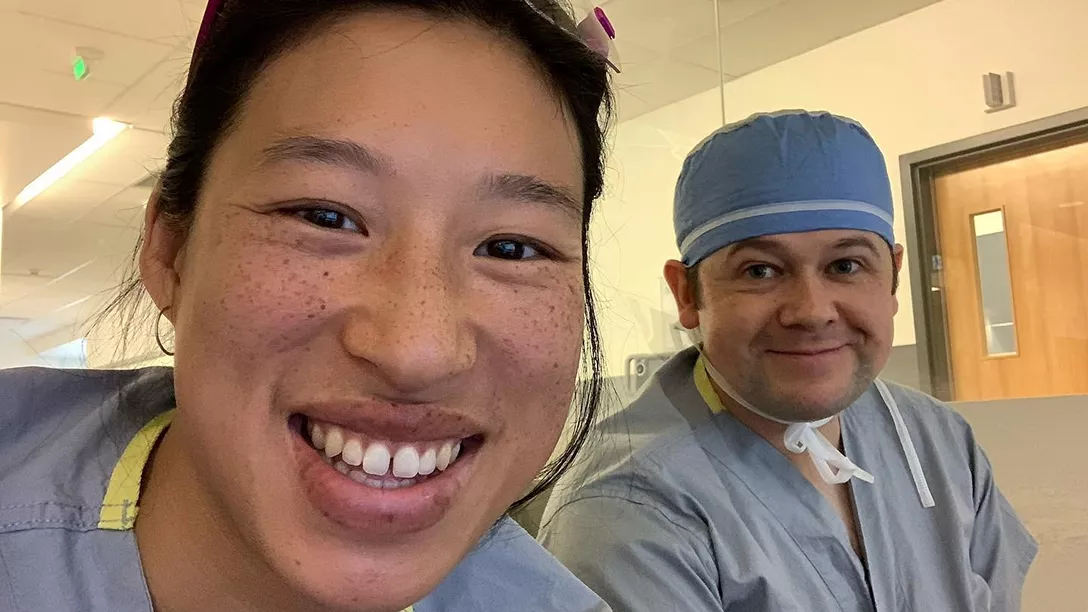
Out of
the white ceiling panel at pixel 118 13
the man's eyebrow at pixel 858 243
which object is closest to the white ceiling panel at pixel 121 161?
the white ceiling panel at pixel 118 13

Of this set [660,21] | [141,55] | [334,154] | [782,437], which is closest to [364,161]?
[334,154]

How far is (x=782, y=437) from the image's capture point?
3.80 ft

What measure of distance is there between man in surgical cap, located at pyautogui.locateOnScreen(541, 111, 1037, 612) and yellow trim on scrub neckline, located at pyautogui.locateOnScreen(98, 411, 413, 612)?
503 mm

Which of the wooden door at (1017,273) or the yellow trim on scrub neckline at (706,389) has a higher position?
the wooden door at (1017,273)

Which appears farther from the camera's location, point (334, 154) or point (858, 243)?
point (858, 243)

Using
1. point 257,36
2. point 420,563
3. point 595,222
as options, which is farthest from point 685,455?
point 257,36

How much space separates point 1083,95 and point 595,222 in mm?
1887

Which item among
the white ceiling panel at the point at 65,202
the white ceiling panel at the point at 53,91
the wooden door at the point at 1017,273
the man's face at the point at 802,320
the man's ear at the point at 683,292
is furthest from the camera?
the white ceiling panel at the point at 65,202

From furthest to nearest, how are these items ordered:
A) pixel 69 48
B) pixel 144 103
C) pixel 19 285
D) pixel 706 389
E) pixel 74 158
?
pixel 19 285, pixel 74 158, pixel 144 103, pixel 69 48, pixel 706 389

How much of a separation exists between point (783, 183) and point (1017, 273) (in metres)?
1.54

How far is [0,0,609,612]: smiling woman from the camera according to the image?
1.74 ft

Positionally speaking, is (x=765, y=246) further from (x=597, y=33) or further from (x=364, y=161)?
(x=364, y=161)

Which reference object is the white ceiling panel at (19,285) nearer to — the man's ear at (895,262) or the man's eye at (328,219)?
the man's ear at (895,262)

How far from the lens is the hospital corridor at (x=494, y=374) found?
0.54 m
